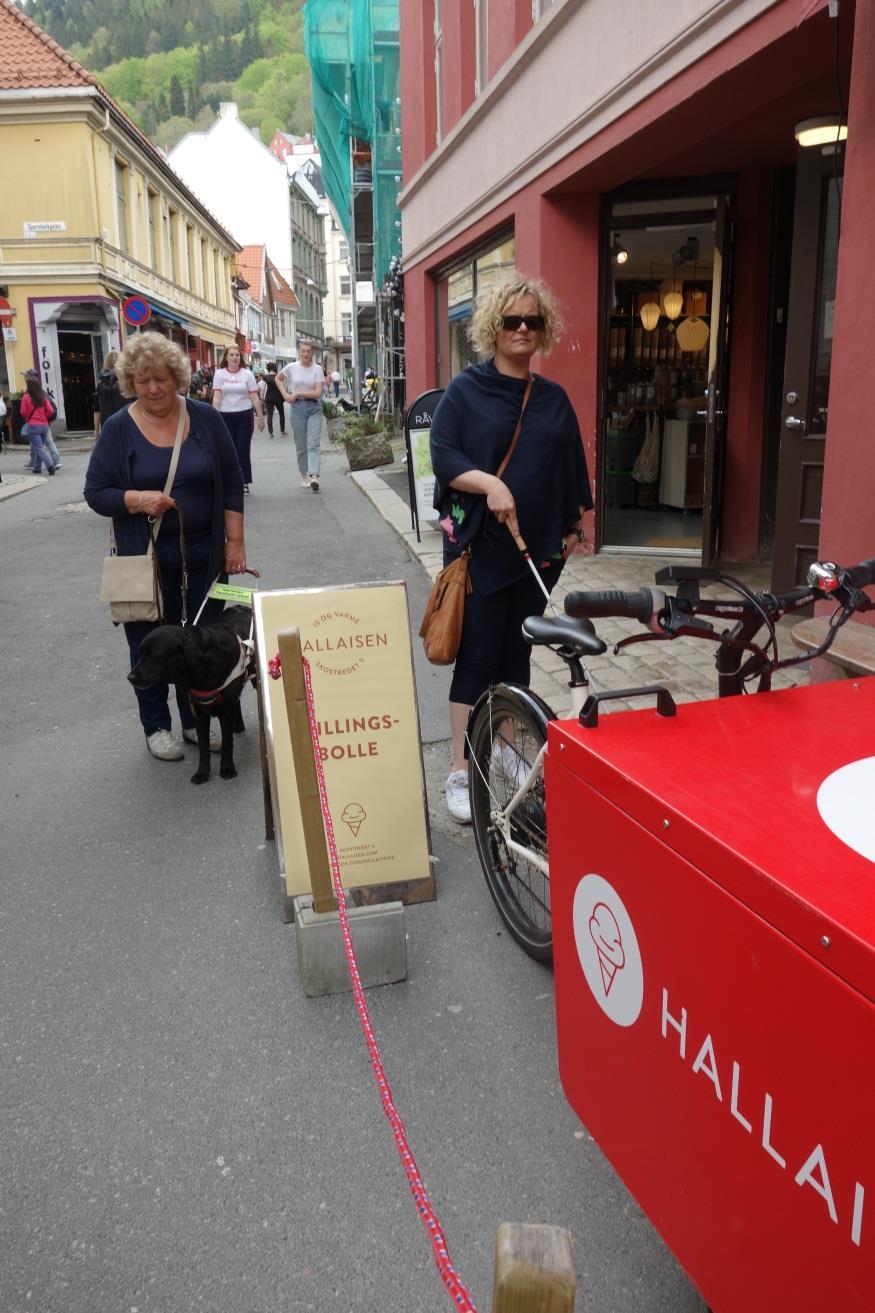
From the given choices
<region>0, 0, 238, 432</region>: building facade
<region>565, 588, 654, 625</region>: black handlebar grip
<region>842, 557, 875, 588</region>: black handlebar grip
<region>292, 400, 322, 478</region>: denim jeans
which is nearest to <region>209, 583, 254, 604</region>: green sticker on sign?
<region>565, 588, 654, 625</region>: black handlebar grip

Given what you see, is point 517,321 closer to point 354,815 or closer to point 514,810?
point 514,810

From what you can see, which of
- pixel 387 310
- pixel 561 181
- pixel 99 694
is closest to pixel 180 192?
pixel 387 310

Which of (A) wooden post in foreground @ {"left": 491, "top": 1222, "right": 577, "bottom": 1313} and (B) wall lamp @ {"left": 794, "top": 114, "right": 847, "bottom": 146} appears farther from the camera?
(B) wall lamp @ {"left": 794, "top": 114, "right": 847, "bottom": 146}

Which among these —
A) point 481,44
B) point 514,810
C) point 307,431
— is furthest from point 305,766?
point 307,431

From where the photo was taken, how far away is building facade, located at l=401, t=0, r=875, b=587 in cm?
482

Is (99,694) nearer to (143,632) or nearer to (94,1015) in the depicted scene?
(143,632)

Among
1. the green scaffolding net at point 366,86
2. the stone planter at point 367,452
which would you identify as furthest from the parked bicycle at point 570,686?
the green scaffolding net at point 366,86

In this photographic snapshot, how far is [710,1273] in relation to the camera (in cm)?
153

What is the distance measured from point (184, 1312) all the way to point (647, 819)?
1396mm

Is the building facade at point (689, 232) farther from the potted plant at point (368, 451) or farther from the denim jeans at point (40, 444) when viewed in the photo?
the denim jeans at point (40, 444)

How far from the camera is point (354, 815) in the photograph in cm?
335

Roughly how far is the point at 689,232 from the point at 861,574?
739 centimetres

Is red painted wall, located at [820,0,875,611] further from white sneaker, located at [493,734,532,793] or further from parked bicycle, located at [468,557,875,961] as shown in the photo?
white sneaker, located at [493,734,532,793]

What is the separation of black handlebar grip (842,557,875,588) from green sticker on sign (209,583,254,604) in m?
2.58
